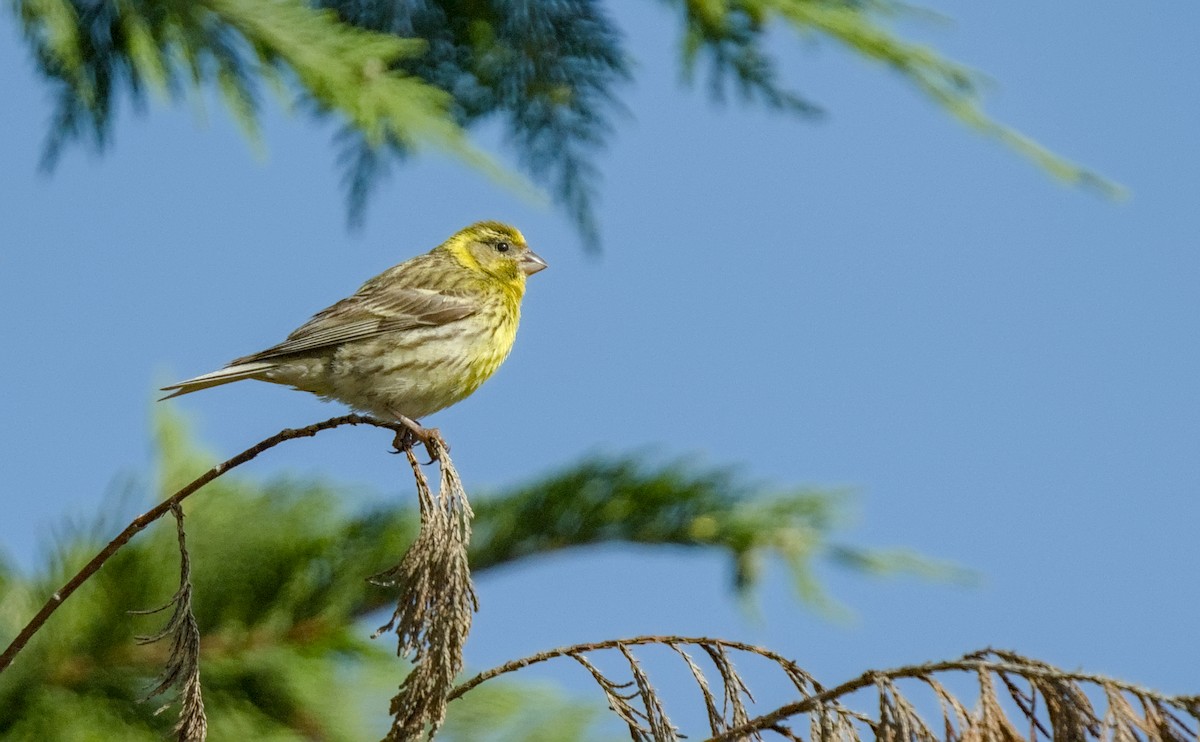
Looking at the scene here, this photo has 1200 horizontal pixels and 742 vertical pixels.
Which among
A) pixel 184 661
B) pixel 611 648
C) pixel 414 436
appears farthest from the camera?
pixel 414 436

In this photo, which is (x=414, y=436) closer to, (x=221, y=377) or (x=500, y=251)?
(x=221, y=377)

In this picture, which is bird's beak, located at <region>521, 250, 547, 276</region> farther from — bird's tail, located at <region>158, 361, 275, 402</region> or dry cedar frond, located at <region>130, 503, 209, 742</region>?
dry cedar frond, located at <region>130, 503, 209, 742</region>

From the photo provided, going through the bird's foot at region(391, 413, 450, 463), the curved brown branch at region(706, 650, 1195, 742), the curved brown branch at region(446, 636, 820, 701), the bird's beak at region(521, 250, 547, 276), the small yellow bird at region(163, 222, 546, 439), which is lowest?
the curved brown branch at region(706, 650, 1195, 742)

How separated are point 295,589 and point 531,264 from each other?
1.32m

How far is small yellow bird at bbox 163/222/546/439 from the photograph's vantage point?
3674 mm

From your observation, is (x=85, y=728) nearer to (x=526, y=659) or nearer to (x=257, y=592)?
(x=257, y=592)

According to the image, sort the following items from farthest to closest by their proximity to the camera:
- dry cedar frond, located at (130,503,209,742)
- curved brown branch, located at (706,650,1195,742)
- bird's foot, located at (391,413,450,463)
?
bird's foot, located at (391,413,450,463) < dry cedar frond, located at (130,503,209,742) < curved brown branch, located at (706,650,1195,742)

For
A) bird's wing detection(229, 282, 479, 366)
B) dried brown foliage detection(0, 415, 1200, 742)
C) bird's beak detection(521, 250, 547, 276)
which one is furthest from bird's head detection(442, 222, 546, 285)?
dried brown foliage detection(0, 415, 1200, 742)

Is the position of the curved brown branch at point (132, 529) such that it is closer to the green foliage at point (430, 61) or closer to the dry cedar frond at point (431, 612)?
the dry cedar frond at point (431, 612)

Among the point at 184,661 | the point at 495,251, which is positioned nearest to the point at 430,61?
the point at 495,251

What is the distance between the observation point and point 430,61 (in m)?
4.50

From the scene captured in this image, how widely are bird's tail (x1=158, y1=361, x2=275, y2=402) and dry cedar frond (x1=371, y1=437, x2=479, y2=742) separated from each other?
132 cm

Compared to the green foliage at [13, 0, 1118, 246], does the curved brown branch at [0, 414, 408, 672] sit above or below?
below

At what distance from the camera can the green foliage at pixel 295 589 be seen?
3.76 m
